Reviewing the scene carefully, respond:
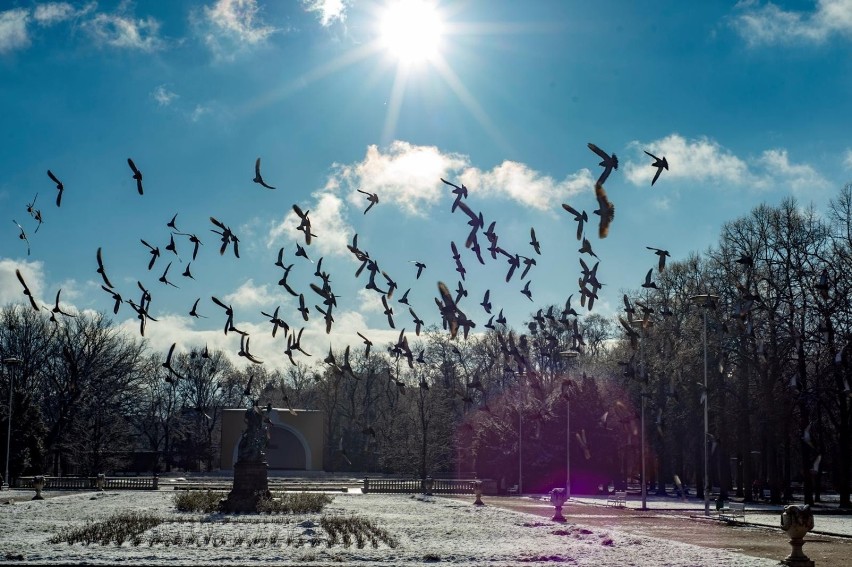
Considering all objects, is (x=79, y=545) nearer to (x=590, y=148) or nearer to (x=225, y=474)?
(x=590, y=148)

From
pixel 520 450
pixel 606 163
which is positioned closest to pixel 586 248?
pixel 606 163

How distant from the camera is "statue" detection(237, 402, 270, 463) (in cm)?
3875

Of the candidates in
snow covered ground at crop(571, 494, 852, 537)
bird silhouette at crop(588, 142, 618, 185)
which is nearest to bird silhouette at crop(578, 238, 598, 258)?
bird silhouette at crop(588, 142, 618, 185)

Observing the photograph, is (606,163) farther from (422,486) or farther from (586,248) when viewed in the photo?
(422,486)

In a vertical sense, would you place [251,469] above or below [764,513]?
above

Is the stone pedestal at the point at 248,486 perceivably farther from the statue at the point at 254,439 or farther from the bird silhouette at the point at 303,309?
the bird silhouette at the point at 303,309

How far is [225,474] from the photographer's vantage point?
75.9 m

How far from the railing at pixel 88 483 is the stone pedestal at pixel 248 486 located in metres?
17.9

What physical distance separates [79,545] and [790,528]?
16.4 metres

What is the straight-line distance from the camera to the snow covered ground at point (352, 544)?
19.9m

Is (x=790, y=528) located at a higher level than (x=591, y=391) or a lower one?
lower

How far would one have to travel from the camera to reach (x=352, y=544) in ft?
77.8

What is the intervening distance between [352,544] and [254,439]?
1654 cm

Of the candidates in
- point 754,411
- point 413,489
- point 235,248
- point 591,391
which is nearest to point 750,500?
point 754,411
